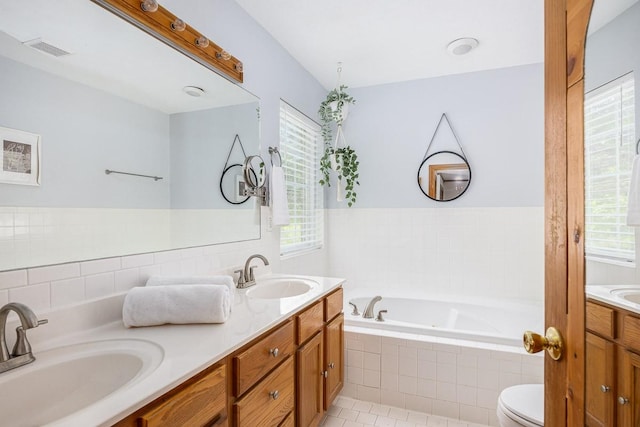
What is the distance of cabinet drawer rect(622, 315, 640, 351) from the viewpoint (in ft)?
1.65

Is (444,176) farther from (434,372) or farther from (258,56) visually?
(258,56)

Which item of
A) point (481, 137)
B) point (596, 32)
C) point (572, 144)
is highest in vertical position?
point (481, 137)

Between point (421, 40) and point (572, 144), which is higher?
point (421, 40)

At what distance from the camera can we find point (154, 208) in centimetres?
148

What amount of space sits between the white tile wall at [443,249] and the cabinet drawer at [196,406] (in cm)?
248

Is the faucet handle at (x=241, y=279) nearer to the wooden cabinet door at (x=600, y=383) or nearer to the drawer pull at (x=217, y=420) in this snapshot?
the drawer pull at (x=217, y=420)

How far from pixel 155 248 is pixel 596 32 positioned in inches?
62.1

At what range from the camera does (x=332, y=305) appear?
1952 mm

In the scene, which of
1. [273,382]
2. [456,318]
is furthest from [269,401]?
[456,318]

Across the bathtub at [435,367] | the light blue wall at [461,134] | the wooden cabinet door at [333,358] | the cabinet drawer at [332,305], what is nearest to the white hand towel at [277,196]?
the cabinet drawer at [332,305]

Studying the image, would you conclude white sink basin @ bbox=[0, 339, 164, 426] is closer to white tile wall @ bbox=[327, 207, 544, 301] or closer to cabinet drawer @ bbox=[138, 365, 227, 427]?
cabinet drawer @ bbox=[138, 365, 227, 427]

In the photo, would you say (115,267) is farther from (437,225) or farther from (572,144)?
(437,225)

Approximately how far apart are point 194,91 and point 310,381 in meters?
1.60

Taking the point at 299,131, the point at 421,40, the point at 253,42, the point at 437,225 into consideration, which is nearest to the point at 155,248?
the point at 253,42
